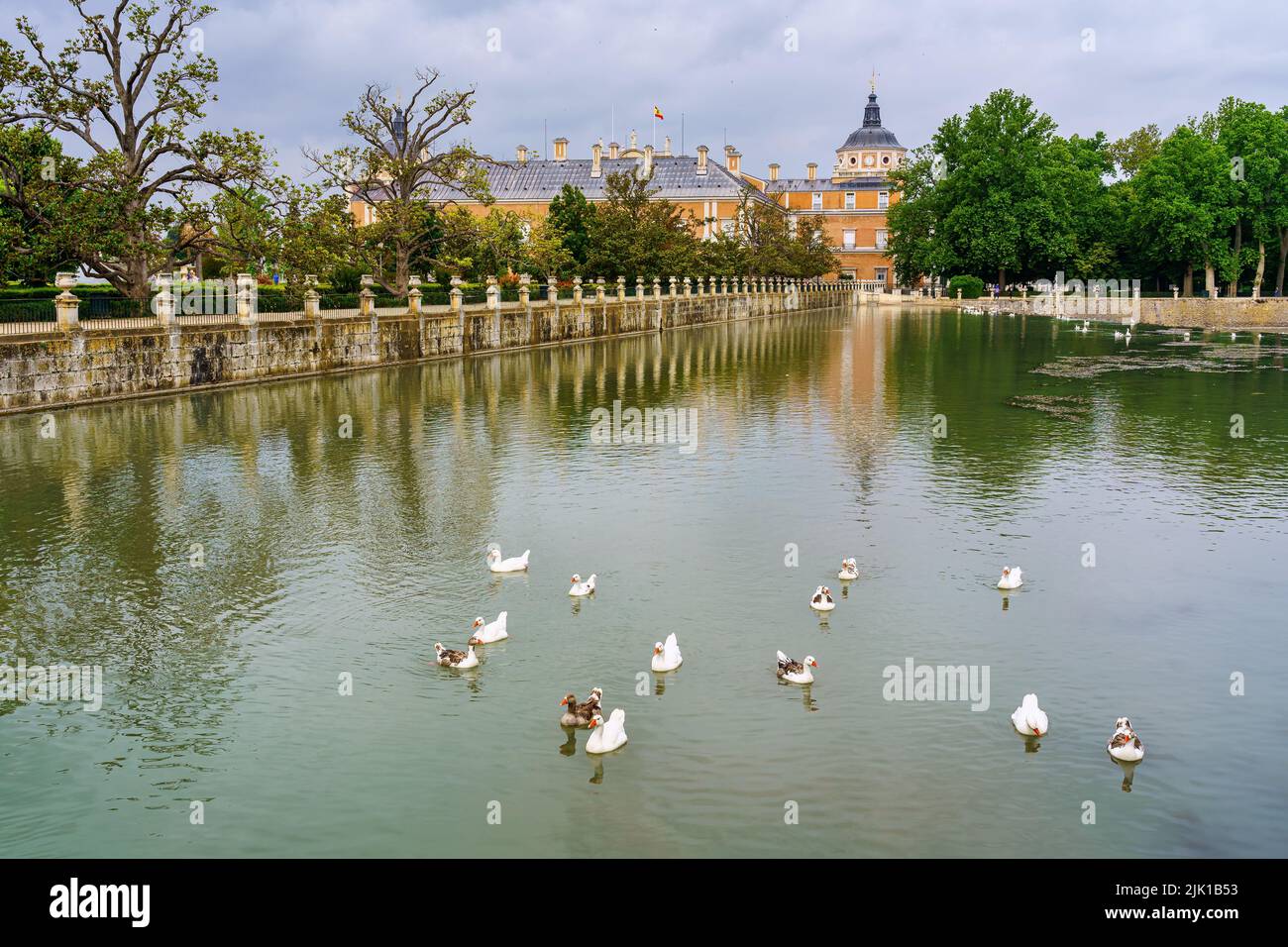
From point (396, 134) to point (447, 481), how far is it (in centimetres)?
3592

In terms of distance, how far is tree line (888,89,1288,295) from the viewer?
75.6 metres

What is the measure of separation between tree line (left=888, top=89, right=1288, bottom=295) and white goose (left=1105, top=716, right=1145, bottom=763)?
75185 mm

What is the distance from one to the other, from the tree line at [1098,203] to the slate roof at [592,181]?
24.1m

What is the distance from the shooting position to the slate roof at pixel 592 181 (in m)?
127

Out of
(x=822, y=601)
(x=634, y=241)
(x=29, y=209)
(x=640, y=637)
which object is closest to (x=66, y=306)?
(x=29, y=209)

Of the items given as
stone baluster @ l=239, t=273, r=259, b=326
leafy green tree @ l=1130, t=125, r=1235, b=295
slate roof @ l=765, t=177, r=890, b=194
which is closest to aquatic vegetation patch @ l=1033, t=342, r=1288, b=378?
stone baluster @ l=239, t=273, r=259, b=326

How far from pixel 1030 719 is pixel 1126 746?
30.6 inches

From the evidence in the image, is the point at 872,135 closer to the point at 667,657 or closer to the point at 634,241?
the point at 634,241

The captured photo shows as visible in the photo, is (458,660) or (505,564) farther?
(505,564)

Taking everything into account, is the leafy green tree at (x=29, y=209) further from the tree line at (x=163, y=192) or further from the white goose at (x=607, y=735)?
the white goose at (x=607, y=735)

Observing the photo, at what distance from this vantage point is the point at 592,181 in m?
128

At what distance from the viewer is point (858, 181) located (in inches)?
6294
